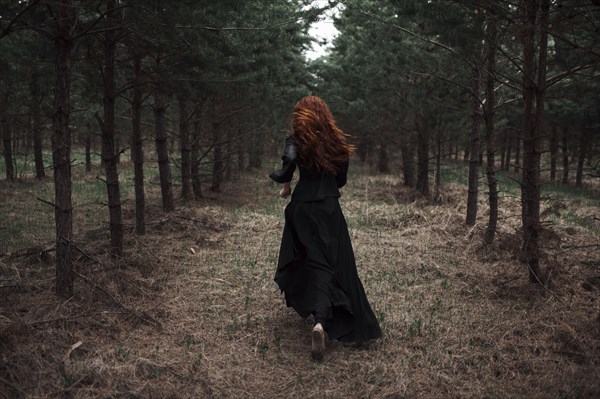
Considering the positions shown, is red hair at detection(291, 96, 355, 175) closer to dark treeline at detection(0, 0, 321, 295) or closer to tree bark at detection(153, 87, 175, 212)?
dark treeline at detection(0, 0, 321, 295)

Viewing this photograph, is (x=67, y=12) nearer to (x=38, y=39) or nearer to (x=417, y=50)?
(x=38, y=39)

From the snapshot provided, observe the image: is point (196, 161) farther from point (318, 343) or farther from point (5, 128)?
point (318, 343)

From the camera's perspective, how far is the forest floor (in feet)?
11.9

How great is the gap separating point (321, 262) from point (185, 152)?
7834 mm

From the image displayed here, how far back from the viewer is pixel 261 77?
13266mm

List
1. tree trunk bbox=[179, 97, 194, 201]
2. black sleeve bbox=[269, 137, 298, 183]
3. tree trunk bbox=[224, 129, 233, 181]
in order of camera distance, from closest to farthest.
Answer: black sleeve bbox=[269, 137, 298, 183] → tree trunk bbox=[179, 97, 194, 201] → tree trunk bbox=[224, 129, 233, 181]

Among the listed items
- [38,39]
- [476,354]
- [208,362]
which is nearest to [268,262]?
[208,362]

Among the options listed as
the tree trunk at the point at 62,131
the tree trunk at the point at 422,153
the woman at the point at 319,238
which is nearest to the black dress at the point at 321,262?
the woman at the point at 319,238

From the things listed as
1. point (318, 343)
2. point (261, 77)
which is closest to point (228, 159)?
point (261, 77)

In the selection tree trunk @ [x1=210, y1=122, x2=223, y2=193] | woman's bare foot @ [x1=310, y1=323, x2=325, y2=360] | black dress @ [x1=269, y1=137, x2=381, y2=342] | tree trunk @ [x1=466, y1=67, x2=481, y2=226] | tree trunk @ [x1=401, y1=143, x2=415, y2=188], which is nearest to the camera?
woman's bare foot @ [x1=310, y1=323, x2=325, y2=360]

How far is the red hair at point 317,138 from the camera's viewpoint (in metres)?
4.50

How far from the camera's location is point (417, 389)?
12.0 ft

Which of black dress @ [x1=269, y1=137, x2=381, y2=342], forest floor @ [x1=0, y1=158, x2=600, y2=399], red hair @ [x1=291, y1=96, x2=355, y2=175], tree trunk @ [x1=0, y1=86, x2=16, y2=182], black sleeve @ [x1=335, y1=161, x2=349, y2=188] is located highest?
tree trunk @ [x1=0, y1=86, x2=16, y2=182]

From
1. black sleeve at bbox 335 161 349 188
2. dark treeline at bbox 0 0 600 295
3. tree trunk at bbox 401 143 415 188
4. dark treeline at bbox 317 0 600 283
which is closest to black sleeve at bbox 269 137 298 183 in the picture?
black sleeve at bbox 335 161 349 188
